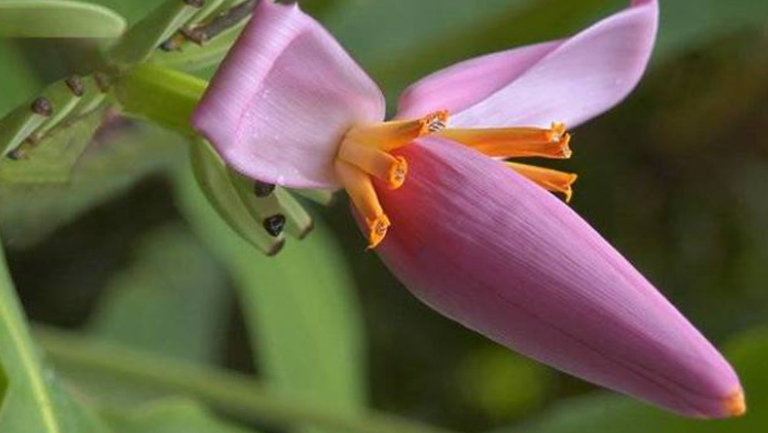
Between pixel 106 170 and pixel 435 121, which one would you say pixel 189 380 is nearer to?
pixel 106 170

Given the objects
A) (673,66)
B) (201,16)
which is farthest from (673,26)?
(201,16)

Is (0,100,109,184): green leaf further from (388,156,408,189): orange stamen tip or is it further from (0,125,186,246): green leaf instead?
(0,125,186,246): green leaf

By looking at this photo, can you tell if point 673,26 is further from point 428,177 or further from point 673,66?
point 428,177

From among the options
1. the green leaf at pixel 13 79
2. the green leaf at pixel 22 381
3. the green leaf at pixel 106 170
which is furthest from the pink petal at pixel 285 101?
the green leaf at pixel 106 170

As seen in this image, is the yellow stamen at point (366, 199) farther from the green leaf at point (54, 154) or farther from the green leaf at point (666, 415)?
the green leaf at point (666, 415)

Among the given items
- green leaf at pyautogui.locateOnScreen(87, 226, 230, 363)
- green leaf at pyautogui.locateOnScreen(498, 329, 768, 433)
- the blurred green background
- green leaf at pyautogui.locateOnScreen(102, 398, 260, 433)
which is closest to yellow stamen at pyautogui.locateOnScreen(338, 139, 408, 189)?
the blurred green background
